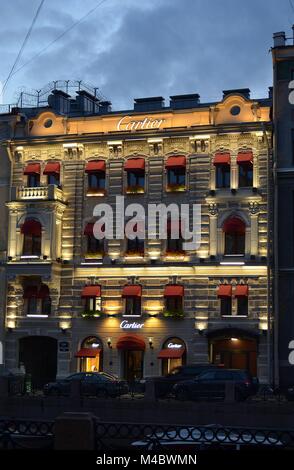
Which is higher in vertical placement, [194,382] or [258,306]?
[258,306]

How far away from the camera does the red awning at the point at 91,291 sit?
144 feet

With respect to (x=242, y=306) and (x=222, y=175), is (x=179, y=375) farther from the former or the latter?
(x=222, y=175)

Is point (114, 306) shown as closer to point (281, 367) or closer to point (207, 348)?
point (207, 348)

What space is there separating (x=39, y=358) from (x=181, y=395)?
43.7ft

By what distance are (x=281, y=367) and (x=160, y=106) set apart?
51.8 feet

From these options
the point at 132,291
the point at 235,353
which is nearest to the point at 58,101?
the point at 132,291

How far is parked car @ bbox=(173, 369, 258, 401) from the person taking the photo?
34.1 meters

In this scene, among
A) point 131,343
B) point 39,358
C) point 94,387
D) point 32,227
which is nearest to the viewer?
point 94,387

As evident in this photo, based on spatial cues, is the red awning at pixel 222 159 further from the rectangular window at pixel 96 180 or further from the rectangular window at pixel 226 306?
the rectangular window at pixel 226 306

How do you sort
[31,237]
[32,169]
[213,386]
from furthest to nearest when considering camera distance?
1. [32,169]
2. [31,237]
3. [213,386]

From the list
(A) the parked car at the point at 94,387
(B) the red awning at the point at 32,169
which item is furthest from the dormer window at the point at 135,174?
(A) the parked car at the point at 94,387

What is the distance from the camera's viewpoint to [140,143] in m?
44.7

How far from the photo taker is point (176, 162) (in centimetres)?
4362
